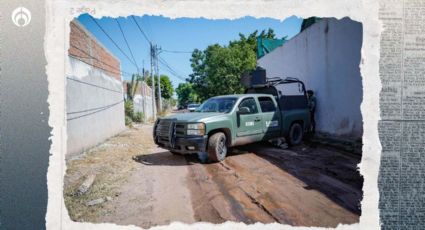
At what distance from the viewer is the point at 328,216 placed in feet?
7.93

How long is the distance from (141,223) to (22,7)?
6.96 ft

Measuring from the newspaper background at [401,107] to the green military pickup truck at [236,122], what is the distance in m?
2.82

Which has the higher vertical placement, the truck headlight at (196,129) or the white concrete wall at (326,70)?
the white concrete wall at (326,70)

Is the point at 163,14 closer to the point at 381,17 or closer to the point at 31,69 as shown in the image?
the point at 31,69

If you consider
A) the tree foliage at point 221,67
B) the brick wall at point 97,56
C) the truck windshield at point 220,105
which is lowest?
the truck windshield at point 220,105

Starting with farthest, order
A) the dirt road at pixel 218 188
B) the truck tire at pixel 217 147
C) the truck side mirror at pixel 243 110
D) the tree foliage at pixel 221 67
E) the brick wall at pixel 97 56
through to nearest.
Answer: the truck side mirror at pixel 243 110
the truck tire at pixel 217 147
the brick wall at pixel 97 56
the tree foliage at pixel 221 67
the dirt road at pixel 218 188

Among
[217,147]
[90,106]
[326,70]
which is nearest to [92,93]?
[90,106]

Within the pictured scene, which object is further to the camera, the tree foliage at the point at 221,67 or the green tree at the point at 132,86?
the green tree at the point at 132,86

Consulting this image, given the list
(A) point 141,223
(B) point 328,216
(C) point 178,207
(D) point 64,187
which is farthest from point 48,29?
(B) point 328,216

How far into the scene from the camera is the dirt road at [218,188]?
7.96 feet

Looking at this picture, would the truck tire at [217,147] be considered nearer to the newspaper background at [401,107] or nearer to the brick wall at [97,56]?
the brick wall at [97,56]

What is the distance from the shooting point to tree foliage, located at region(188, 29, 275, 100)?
132 inches

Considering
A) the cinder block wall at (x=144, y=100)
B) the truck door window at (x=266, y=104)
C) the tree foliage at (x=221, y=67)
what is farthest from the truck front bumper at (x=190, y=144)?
the cinder block wall at (x=144, y=100)

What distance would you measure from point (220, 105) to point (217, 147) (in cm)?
101
